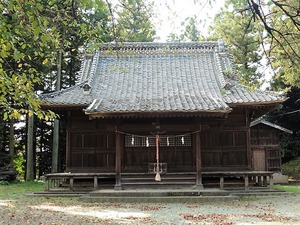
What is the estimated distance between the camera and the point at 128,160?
15.4m

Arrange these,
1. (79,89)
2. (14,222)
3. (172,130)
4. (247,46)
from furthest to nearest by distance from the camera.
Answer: (247,46), (79,89), (172,130), (14,222)

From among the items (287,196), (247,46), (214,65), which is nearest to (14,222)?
(287,196)

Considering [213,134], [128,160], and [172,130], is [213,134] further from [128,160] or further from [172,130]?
[128,160]

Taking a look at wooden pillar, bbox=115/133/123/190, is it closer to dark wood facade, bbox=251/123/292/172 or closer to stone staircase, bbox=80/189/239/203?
stone staircase, bbox=80/189/239/203

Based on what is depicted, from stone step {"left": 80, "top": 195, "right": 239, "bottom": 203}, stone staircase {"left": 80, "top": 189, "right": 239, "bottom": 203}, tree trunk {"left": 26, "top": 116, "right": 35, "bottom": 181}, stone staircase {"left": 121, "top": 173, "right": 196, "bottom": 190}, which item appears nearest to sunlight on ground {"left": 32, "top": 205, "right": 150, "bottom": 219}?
stone step {"left": 80, "top": 195, "right": 239, "bottom": 203}

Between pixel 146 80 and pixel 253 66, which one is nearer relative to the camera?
pixel 146 80

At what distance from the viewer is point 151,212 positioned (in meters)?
10.3

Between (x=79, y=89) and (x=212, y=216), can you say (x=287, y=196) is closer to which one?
(x=212, y=216)

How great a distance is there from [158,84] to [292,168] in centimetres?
1631

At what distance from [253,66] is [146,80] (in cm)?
1426

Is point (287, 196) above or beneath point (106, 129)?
beneath

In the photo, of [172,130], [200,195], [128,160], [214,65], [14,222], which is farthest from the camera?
[214,65]

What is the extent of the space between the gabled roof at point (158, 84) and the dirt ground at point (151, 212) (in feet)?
11.6

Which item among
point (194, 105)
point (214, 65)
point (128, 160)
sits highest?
point (214, 65)
